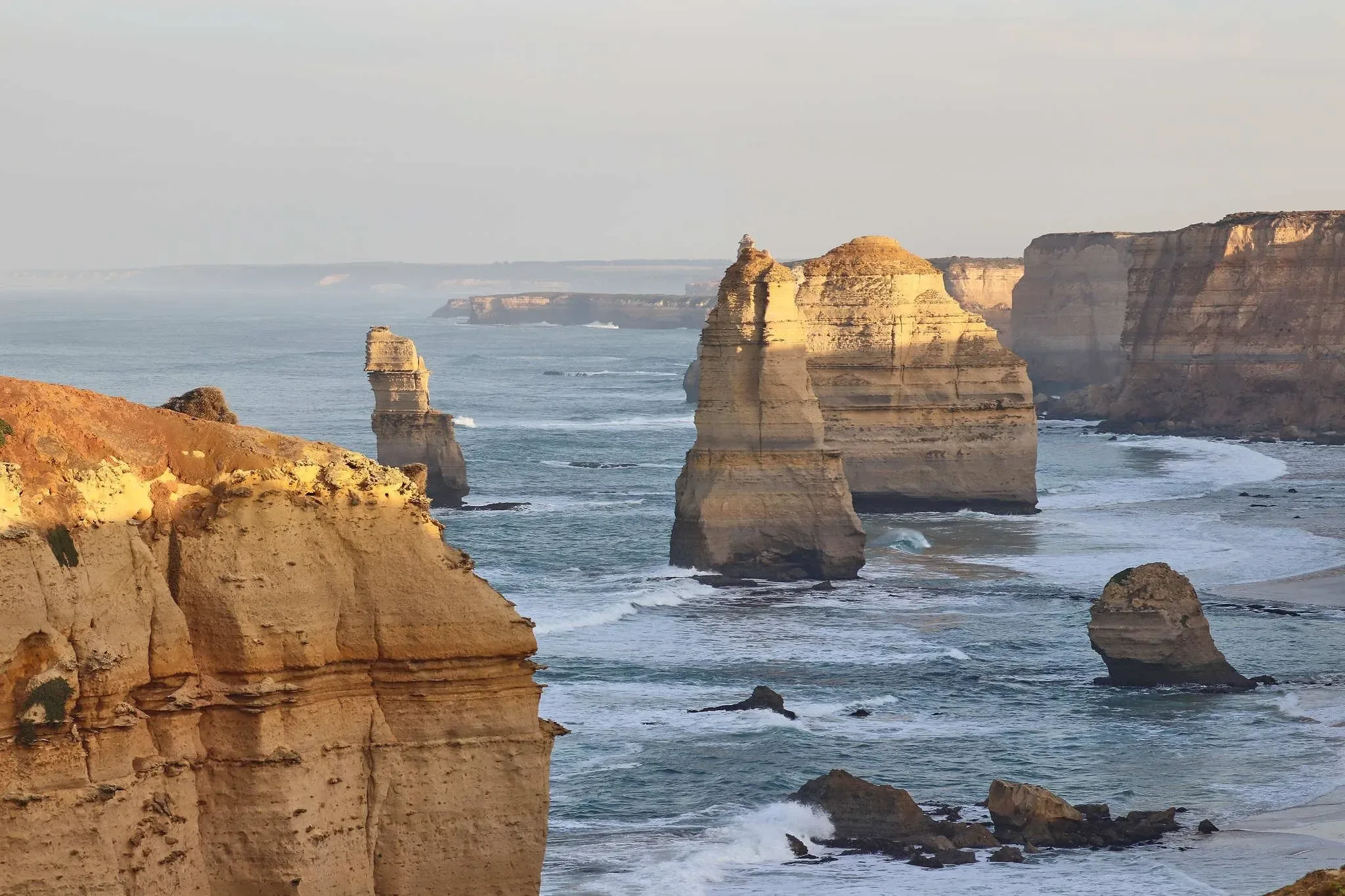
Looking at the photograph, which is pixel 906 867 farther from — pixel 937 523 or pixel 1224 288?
pixel 1224 288

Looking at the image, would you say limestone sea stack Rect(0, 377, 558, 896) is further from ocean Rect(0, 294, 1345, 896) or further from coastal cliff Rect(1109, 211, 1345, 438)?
coastal cliff Rect(1109, 211, 1345, 438)

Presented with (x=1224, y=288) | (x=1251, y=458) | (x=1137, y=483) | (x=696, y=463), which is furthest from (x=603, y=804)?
(x=1224, y=288)

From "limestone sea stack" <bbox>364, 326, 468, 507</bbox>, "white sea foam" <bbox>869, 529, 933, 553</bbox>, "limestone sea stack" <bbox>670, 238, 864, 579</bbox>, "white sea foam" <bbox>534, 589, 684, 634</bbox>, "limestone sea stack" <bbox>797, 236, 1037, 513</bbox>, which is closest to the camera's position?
"white sea foam" <bbox>534, 589, 684, 634</bbox>

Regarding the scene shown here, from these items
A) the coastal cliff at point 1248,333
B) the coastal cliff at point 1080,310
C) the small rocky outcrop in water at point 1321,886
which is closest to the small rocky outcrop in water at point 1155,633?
the small rocky outcrop in water at point 1321,886

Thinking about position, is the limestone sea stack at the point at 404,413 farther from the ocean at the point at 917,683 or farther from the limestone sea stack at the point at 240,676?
the limestone sea stack at the point at 240,676

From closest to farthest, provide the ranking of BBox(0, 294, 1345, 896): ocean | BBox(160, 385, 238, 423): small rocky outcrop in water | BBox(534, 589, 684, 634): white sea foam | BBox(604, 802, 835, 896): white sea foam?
BBox(160, 385, 238, 423): small rocky outcrop in water < BBox(604, 802, 835, 896): white sea foam < BBox(0, 294, 1345, 896): ocean < BBox(534, 589, 684, 634): white sea foam

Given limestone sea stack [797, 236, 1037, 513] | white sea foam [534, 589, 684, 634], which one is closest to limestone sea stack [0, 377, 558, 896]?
white sea foam [534, 589, 684, 634]
